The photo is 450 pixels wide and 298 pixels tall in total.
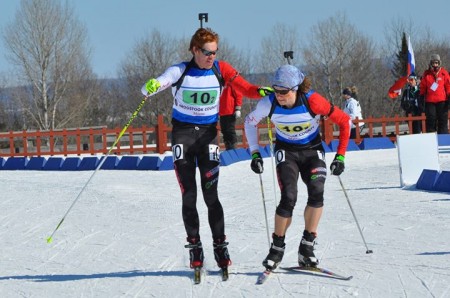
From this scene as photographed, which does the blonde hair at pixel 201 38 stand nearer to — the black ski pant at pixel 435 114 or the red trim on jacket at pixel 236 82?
the red trim on jacket at pixel 236 82

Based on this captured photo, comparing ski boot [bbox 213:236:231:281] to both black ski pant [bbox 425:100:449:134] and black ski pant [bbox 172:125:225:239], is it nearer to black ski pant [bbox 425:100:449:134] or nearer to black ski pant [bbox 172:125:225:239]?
black ski pant [bbox 172:125:225:239]

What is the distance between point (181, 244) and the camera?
7410mm

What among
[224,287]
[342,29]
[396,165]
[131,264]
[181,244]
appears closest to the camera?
[224,287]

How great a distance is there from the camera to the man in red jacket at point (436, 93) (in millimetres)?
17562

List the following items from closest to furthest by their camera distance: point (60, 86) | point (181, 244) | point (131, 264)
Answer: point (131, 264) < point (181, 244) < point (60, 86)

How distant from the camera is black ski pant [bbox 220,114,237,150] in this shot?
1599 cm

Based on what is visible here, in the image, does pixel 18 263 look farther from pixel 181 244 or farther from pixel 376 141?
pixel 376 141

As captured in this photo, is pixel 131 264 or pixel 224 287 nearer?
pixel 224 287

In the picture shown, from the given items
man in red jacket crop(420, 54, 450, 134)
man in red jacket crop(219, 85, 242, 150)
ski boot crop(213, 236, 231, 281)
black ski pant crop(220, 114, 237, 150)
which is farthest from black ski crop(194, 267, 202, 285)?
man in red jacket crop(420, 54, 450, 134)

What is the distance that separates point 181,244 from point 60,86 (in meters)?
41.2

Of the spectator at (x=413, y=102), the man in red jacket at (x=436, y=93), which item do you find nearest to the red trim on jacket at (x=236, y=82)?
the man in red jacket at (x=436, y=93)

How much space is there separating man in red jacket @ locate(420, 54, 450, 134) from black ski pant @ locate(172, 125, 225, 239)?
12.2 m

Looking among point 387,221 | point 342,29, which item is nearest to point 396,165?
point 387,221

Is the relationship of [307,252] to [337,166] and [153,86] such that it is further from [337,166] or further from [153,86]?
[153,86]
